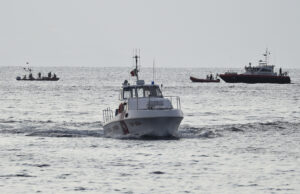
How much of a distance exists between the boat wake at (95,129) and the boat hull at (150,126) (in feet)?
2.01

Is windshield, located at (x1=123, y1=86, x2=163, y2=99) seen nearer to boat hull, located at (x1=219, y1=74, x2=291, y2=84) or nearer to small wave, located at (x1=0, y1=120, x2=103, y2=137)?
small wave, located at (x1=0, y1=120, x2=103, y2=137)

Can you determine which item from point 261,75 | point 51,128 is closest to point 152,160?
point 51,128

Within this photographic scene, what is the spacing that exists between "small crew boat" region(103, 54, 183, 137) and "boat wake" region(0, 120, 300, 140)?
824mm

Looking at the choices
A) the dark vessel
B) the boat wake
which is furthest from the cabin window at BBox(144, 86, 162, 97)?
the dark vessel

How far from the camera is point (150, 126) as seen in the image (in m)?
43.4

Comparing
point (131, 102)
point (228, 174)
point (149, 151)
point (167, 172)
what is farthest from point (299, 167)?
point (131, 102)

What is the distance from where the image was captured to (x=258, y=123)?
61094 mm

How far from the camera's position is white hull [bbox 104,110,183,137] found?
43.1m

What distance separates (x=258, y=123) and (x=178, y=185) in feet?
107

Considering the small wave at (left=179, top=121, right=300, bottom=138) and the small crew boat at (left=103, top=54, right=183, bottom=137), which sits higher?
the small crew boat at (left=103, top=54, right=183, bottom=137)

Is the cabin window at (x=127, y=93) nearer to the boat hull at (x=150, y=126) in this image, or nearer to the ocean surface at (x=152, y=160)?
the boat hull at (x=150, y=126)

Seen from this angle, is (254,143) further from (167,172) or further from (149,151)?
(167,172)

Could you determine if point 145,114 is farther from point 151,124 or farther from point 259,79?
point 259,79

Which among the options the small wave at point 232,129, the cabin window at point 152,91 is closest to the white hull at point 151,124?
the cabin window at point 152,91
